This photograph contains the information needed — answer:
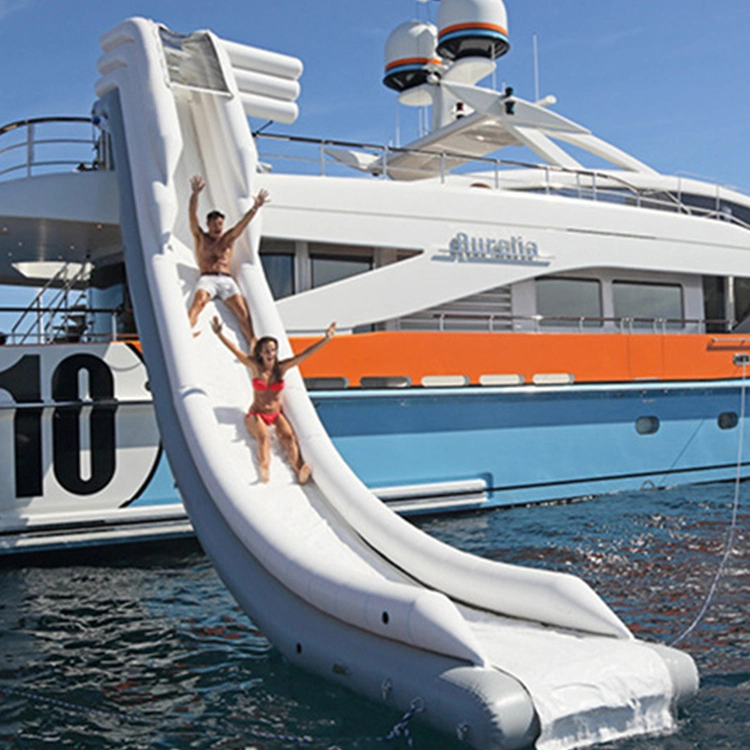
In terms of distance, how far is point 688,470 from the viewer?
36.4ft

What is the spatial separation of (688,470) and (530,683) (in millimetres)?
7700

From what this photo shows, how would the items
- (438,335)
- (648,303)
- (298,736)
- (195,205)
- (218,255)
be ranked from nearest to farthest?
(298,736)
(195,205)
(218,255)
(438,335)
(648,303)

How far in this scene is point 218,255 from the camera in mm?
7777

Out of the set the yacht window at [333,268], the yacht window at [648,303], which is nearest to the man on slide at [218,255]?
the yacht window at [333,268]

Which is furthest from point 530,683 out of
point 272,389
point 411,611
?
point 272,389

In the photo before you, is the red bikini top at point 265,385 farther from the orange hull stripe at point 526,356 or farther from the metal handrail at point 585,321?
the metal handrail at point 585,321

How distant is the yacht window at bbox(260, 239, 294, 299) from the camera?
948 centimetres

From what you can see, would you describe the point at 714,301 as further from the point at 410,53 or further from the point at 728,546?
the point at 410,53

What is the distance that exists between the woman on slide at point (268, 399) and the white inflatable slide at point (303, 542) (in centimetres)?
9

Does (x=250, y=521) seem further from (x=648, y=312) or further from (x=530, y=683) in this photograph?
(x=648, y=312)

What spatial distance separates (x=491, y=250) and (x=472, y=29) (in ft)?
16.1

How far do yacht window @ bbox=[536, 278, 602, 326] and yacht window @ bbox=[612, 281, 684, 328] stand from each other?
12.7 inches

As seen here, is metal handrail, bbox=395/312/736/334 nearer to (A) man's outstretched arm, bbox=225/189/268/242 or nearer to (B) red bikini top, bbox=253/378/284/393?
(A) man's outstretched arm, bbox=225/189/268/242

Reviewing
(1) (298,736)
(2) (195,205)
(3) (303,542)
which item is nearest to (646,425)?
(2) (195,205)
